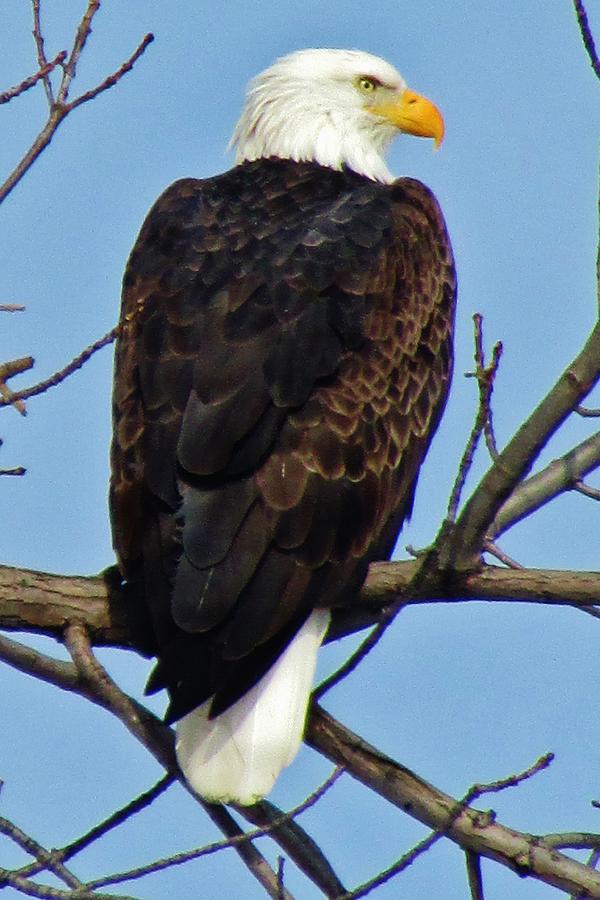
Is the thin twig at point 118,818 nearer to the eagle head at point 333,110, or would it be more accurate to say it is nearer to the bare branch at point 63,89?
the bare branch at point 63,89

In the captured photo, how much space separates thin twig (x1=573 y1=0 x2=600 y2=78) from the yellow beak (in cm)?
301

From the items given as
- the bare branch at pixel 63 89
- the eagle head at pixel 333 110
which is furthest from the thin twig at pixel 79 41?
the eagle head at pixel 333 110

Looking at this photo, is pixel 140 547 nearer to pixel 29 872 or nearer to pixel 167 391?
pixel 167 391

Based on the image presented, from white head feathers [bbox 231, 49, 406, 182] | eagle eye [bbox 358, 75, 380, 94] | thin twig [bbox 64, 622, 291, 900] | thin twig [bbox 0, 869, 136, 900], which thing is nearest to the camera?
thin twig [bbox 0, 869, 136, 900]

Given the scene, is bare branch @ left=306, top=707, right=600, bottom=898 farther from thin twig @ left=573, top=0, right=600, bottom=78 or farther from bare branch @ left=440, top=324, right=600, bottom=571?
thin twig @ left=573, top=0, right=600, bottom=78

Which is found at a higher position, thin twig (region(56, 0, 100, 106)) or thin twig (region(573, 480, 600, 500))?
thin twig (region(56, 0, 100, 106))

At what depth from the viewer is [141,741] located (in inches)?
170

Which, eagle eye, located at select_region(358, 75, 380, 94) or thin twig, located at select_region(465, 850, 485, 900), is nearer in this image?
thin twig, located at select_region(465, 850, 485, 900)

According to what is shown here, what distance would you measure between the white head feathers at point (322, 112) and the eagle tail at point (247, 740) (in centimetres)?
279

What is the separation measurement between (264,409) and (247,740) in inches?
35.9

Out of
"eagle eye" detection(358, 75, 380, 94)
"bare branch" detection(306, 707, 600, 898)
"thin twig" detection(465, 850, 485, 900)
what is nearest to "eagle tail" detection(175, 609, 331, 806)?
"bare branch" detection(306, 707, 600, 898)

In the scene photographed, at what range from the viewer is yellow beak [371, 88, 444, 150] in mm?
6750

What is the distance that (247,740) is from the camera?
4.26 meters

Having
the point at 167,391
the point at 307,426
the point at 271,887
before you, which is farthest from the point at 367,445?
the point at 271,887
